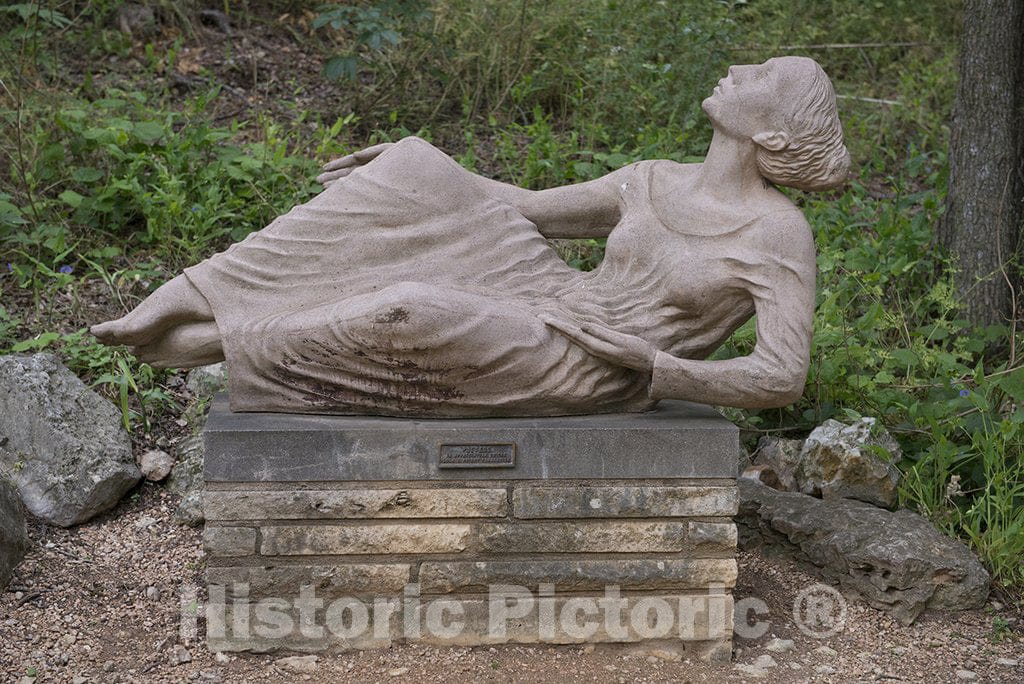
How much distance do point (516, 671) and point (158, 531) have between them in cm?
156

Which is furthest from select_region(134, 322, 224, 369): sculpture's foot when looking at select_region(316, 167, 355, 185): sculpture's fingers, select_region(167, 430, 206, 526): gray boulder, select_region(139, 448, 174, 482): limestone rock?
select_region(139, 448, 174, 482): limestone rock

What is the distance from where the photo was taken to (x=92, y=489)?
4.29 m

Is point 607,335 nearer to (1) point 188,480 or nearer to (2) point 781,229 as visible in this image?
(2) point 781,229

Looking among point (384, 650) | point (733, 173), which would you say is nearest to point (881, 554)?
point (733, 173)

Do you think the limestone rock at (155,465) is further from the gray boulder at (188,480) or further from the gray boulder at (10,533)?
the gray boulder at (10,533)

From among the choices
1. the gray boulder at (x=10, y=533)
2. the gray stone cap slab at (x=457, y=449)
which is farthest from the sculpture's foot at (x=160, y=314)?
the gray boulder at (x=10, y=533)

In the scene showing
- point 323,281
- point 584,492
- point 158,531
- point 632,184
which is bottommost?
point 158,531

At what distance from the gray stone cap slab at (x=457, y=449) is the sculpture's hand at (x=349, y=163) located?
31.7 inches

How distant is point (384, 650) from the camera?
347 centimetres

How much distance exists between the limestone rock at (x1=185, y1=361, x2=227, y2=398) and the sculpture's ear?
244 cm

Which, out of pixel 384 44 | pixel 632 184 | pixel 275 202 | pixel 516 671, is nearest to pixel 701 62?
pixel 384 44

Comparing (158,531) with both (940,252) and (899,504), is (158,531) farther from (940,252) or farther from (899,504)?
(940,252)

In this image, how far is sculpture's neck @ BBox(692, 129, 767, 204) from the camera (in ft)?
11.4

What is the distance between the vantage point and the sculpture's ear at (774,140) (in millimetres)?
3402
